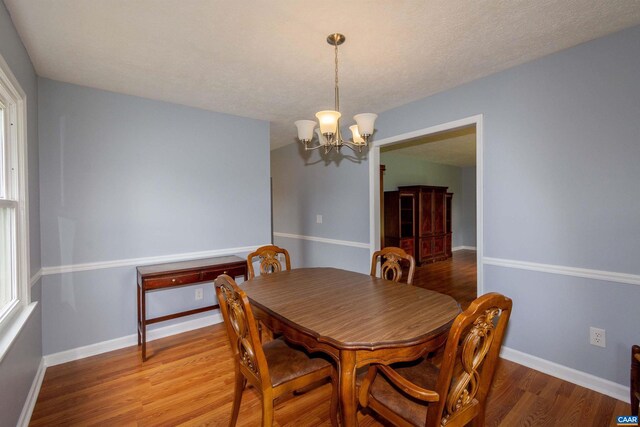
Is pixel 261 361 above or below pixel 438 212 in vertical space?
below

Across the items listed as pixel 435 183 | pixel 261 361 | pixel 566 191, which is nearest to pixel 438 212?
pixel 435 183

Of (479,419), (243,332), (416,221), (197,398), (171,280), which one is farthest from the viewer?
(416,221)

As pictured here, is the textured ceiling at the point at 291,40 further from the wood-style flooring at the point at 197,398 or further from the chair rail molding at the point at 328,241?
the wood-style flooring at the point at 197,398

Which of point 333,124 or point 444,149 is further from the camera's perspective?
point 444,149

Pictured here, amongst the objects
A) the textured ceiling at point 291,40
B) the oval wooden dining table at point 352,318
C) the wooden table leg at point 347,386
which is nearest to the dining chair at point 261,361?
the oval wooden dining table at point 352,318

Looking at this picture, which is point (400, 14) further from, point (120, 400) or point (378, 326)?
point (120, 400)

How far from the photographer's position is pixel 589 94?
6.84 feet

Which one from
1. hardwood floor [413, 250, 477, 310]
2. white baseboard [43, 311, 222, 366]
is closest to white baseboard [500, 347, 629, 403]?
hardwood floor [413, 250, 477, 310]

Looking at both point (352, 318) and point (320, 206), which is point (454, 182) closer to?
point (320, 206)

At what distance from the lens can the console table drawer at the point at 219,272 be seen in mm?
2881

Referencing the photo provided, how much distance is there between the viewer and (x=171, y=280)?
2.70 metres

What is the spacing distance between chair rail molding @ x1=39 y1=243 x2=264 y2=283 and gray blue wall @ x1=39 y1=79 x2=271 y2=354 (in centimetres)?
2

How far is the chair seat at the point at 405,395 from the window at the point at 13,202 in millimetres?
2013

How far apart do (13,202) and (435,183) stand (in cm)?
745
